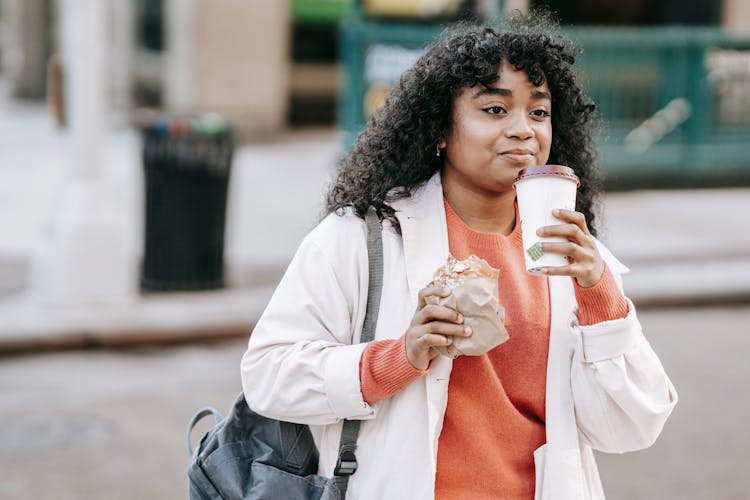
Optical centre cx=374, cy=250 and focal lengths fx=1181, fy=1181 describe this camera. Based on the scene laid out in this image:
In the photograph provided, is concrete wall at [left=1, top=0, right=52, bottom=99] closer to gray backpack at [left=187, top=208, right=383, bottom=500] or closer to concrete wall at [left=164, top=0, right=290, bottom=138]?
concrete wall at [left=164, top=0, right=290, bottom=138]

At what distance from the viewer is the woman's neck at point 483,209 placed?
249 cm

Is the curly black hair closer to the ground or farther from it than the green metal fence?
farther from it

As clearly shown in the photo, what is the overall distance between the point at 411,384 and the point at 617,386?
16.1 inches

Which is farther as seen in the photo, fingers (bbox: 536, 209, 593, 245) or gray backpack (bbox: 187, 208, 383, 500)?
gray backpack (bbox: 187, 208, 383, 500)

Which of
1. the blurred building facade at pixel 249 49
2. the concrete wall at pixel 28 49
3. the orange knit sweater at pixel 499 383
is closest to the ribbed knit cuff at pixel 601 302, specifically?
the orange knit sweater at pixel 499 383

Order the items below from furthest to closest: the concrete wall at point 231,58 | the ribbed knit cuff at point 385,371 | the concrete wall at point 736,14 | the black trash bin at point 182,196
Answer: the concrete wall at point 736,14
the concrete wall at point 231,58
the black trash bin at point 182,196
the ribbed knit cuff at point 385,371

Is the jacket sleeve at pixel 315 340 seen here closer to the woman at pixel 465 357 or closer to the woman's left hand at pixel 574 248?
the woman at pixel 465 357

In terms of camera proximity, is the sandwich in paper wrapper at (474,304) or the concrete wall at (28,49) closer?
the sandwich in paper wrapper at (474,304)

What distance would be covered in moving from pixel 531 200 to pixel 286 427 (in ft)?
2.32

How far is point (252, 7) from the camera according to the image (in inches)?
615

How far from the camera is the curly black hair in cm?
241

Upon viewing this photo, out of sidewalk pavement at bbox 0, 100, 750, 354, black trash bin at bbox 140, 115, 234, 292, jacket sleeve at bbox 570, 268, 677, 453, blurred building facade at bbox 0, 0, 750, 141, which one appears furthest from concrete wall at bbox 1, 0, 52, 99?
jacket sleeve at bbox 570, 268, 677, 453

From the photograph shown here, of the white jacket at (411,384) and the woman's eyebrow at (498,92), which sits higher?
the woman's eyebrow at (498,92)

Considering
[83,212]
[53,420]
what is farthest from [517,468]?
[83,212]
